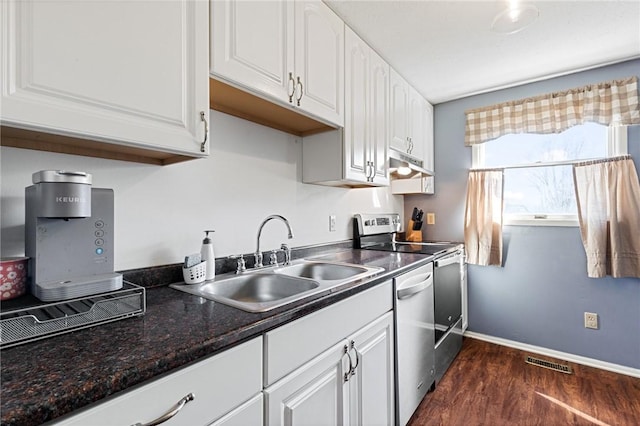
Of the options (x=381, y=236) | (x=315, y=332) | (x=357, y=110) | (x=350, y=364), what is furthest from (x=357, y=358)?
(x=381, y=236)

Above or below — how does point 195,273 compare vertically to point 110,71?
below

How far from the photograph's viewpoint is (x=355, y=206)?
2.41 meters

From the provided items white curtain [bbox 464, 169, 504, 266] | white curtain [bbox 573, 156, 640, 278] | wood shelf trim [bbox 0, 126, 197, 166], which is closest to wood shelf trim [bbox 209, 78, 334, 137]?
wood shelf trim [bbox 0, 126, 197, 166]

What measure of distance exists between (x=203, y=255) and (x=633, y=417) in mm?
2593

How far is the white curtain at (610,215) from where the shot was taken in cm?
211

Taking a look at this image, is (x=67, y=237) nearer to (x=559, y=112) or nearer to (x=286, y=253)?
(x=286, y=253)

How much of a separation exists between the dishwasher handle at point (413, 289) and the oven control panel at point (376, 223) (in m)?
0.69

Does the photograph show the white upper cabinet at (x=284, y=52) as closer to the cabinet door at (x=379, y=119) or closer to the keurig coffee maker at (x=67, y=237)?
the cabinet door at (x=379, y=119)

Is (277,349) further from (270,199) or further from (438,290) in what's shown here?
(438,290)

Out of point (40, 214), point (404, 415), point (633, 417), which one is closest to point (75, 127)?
point (40, 214)

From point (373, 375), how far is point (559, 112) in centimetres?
257

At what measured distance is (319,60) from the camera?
1.52 metres

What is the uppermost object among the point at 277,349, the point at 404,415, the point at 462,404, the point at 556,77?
the point at 556,77

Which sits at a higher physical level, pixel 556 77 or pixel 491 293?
pixel 556 77
